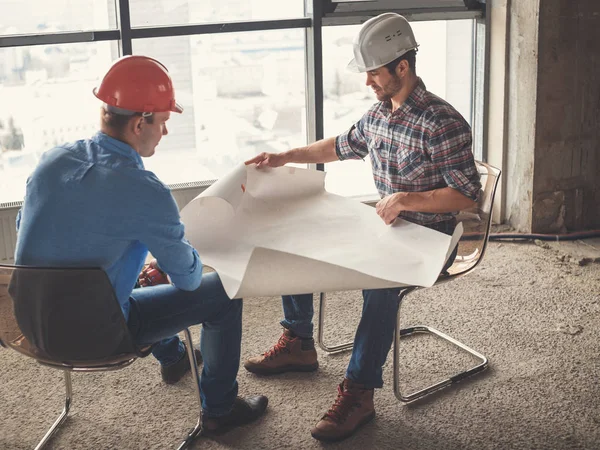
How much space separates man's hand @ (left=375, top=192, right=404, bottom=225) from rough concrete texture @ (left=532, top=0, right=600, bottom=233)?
189cm

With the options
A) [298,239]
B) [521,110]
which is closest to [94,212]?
[298,239]

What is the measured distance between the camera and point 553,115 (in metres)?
4.16

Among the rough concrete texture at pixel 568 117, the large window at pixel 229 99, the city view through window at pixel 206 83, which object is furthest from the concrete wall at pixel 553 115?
the large window at pixel 229 99

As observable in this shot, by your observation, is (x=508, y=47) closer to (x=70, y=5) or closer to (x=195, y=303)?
(x=70, y=5)

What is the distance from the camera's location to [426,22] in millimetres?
4398

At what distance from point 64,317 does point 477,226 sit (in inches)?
54.3

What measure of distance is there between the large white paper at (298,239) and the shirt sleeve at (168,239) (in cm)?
12

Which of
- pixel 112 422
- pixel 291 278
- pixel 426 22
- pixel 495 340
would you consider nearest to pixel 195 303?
pixel 291 278

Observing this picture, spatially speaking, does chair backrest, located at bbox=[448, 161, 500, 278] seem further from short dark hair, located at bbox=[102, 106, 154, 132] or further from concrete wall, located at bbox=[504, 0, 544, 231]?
concrete wall, located at bbox=[504, 0, 544, 231]

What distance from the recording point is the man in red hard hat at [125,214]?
1987mm

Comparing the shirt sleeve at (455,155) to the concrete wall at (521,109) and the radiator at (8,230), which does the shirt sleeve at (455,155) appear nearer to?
the concrete wall at (521,109)

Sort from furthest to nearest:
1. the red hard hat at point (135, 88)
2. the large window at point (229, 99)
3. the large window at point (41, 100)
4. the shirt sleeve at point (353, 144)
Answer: the large window at point (229, 99) → the large window at point (41, 100) → the shirt sleeve at point (353, 144) → the red hard hat at point (135, 88)

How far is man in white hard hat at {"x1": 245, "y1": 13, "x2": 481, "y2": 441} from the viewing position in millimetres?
2531

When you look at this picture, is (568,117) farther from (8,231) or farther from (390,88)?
(8,231)
